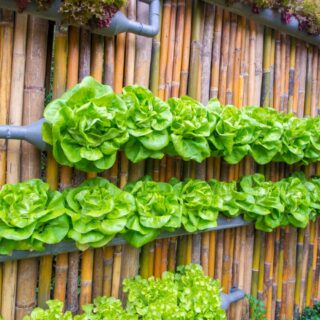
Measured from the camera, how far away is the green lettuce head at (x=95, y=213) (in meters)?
1.37

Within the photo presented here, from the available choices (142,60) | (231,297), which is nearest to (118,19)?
(142,60)

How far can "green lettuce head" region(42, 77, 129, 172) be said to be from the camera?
1.29m

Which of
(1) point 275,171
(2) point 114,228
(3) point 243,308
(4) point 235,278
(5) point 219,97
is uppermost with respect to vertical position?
(5) point 219,97

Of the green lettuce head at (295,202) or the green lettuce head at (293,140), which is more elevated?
the green lettuce head at (293,140)

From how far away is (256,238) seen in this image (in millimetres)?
2215

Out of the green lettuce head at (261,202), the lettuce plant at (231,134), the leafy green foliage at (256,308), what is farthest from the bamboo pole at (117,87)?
the leafy green foliage at (256,308)

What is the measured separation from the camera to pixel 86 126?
1307 millimetres

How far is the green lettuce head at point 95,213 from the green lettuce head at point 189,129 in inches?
12.4

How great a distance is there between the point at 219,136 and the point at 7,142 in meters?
0.92

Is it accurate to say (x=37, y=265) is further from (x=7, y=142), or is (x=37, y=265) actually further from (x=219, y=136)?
(x=219, y=136)

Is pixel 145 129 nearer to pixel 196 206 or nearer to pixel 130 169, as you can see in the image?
pixel 130 169

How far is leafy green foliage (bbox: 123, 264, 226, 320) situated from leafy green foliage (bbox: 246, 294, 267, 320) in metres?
0.54

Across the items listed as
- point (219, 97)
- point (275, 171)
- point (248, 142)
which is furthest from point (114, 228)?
point (275, 171)

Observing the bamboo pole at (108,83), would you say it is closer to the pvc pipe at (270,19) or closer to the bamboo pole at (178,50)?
the bamboo pole at (178,50)
